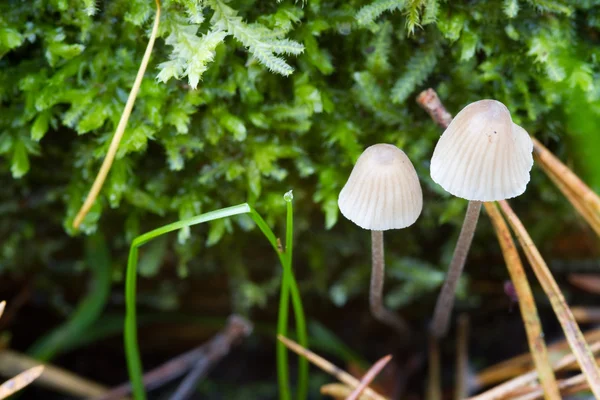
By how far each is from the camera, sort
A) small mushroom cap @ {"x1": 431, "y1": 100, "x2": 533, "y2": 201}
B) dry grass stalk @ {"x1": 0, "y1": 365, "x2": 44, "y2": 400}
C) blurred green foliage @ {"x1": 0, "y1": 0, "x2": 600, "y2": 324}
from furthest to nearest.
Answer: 1. blurred green foliage @ {"x1": 0, "y1": 0, "x2": 600, "y2": 324}
2. dry grass stalk @ {"x1": 0, "y1": 365, "x2": 44, "y2": 400}
3. small mushroom cap @ {"x1": 431, "y1": 100, "x2": 533, "y2": 201}

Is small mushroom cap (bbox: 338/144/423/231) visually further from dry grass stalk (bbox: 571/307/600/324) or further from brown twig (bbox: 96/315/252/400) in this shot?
dry grass stalk (bbox: 571/307/600/324)

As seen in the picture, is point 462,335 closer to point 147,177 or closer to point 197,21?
point 147,177

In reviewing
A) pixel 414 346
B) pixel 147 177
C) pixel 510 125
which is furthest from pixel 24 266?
pixel 510 125

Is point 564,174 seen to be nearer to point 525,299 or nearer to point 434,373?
point 525,299

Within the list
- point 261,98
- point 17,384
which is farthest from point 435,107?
point 17,384

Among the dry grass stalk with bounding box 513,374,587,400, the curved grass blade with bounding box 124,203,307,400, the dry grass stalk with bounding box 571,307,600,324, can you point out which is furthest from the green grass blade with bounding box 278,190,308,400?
the dry grass stalk with bounding box 571,307,600,324

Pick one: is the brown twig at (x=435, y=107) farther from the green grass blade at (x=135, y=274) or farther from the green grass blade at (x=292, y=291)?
the green grass blade at (x=135, y=274)
